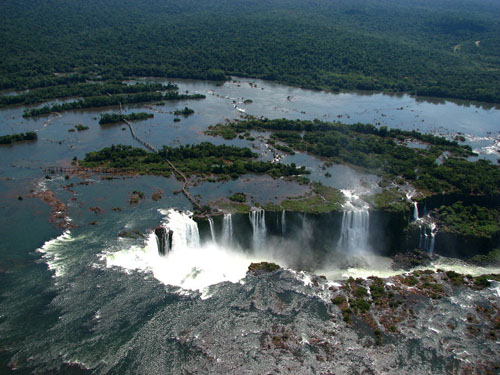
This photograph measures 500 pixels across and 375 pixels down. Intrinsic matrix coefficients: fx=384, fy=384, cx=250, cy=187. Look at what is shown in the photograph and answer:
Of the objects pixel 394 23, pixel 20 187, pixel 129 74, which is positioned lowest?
pixel 20 187

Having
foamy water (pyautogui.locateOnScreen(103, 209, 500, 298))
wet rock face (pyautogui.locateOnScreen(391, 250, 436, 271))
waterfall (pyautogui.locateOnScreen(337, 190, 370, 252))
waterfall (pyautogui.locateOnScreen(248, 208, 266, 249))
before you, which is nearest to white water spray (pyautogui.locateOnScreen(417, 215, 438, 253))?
wet rock face (pyautogui.locateOnScreen(391, 250, 436, 271))

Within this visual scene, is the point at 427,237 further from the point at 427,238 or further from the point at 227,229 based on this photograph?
the point at 227,229

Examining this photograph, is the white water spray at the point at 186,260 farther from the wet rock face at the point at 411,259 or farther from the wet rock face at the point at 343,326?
the wet rock face at the point at 411,259

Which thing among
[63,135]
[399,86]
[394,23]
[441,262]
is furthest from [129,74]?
[394,23]

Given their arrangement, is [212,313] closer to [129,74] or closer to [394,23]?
[129,74]

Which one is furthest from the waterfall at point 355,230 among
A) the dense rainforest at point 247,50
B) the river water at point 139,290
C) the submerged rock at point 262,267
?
the dense rainforest at point 247,50
